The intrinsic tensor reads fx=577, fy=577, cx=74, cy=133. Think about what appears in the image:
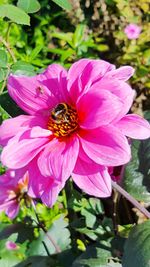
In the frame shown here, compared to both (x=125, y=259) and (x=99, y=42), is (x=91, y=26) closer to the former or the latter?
(x=99, y=42)

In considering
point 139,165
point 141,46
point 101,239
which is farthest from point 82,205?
point 141,46

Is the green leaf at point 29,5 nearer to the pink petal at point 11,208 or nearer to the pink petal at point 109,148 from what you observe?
the pink petal at point 109,148

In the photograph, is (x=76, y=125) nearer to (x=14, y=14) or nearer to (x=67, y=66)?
(x=14, y=14)

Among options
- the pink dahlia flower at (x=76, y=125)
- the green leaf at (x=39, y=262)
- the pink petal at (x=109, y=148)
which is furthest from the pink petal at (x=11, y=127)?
the green leaf at (x=39, y=262)

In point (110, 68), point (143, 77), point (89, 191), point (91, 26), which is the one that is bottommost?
point (143, 77)

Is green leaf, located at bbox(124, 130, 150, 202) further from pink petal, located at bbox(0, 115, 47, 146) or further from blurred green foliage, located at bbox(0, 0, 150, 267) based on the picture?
pink petal, located at bbox(0, 115, 47, 146)

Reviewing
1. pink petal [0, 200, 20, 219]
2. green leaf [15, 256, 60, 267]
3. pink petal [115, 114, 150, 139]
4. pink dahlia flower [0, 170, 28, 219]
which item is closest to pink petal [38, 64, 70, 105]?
pink petal [115, 114, 150, 139]

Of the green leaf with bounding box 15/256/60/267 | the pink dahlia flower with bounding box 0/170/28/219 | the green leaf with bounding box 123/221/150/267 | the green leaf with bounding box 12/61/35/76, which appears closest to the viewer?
the green leaf with bounding box 123/221/150/267
